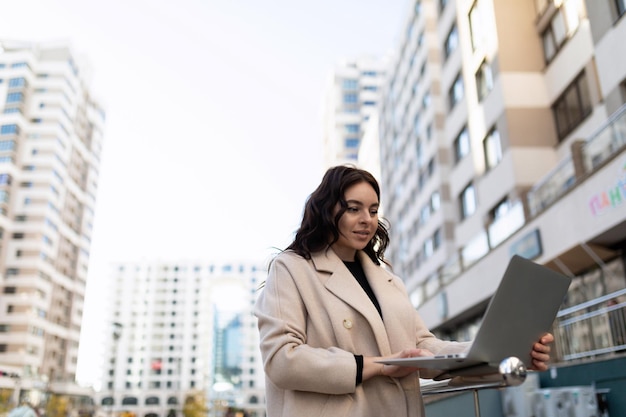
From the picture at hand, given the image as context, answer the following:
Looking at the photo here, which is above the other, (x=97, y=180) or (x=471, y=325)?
(x=97, y=180)

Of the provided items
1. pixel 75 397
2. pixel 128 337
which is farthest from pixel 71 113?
pixel 128 337

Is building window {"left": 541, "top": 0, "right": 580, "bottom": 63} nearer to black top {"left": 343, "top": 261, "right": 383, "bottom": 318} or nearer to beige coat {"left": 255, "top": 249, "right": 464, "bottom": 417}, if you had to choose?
black top {"left": 343, "top": 261, "right": 383, "bottom": 318}

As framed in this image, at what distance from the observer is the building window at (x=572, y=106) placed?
16.5 metres

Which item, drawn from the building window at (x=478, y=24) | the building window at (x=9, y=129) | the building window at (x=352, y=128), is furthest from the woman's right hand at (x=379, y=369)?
the building window at (x=352, y=128)

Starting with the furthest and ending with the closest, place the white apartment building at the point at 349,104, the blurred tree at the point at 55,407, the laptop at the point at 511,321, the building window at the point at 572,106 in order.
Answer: the white apartment building at the point at 349,104, the blurred tree at the point at 55,407, the building window at the point at 572,106, the laptop at the point at 511,321

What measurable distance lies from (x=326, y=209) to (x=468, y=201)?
74.3 feet

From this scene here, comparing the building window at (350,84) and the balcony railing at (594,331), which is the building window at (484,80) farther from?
the building window at (350,84)

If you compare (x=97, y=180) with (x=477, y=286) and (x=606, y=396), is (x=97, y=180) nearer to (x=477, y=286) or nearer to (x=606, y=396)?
(x=477, y=286)

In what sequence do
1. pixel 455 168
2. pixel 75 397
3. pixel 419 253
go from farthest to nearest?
pixel 75 397 → pixel 419 253 → pixel 455 168

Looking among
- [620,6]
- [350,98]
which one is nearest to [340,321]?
[620,6]

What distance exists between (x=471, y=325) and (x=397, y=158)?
22684 millimetres

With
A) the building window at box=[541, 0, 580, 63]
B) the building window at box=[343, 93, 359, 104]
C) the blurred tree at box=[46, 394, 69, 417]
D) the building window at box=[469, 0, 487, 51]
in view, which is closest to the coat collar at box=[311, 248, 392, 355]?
the building window at box=[541, 0, 580, 63]

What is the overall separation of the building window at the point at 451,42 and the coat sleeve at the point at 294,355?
81.9ft

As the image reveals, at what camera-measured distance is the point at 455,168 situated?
2547cm
